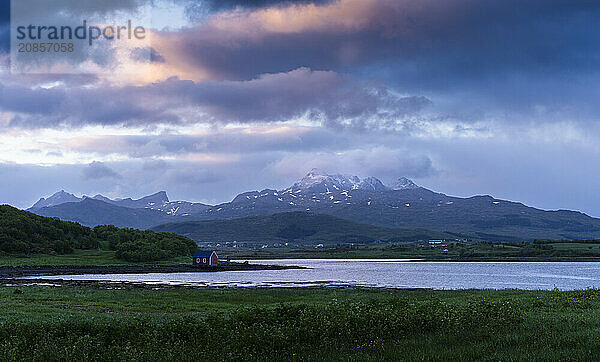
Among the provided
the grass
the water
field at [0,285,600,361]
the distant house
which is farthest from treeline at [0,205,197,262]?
field at [0,285,600,361]

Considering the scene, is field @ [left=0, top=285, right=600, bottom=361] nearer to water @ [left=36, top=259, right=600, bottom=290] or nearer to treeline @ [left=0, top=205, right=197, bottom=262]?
water @ [left=36, top=259, right=600, bottom=290]

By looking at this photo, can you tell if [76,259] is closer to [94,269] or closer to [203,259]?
[94,269]

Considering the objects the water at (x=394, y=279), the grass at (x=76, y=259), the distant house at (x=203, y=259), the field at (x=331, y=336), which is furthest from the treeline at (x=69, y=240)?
the field at (x=331, y=336)

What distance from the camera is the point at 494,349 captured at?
71.5ft

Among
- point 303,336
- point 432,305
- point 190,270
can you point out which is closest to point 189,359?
point 303,336

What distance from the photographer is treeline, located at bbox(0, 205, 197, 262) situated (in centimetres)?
15450

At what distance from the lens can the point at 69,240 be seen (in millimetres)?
171500

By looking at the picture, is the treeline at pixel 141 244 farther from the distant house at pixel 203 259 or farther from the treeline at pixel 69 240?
the distant house at pixel 203 259

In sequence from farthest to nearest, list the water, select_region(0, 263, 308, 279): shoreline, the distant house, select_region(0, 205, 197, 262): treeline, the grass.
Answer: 1. the distant house
2. select_region(0, 205, 197, 262): treeline
3. the grass
4. select_region(0, 263, 308, 279): shoreline
5. the water

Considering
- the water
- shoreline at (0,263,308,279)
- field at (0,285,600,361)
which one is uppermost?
→ field at (0,285,600,361)

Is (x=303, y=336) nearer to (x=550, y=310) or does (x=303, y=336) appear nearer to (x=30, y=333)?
(x=30, y=333)

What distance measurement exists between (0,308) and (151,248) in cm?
12964

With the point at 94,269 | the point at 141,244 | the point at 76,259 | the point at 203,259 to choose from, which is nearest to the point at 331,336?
the point at 94,269

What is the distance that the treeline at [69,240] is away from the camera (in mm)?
154500
